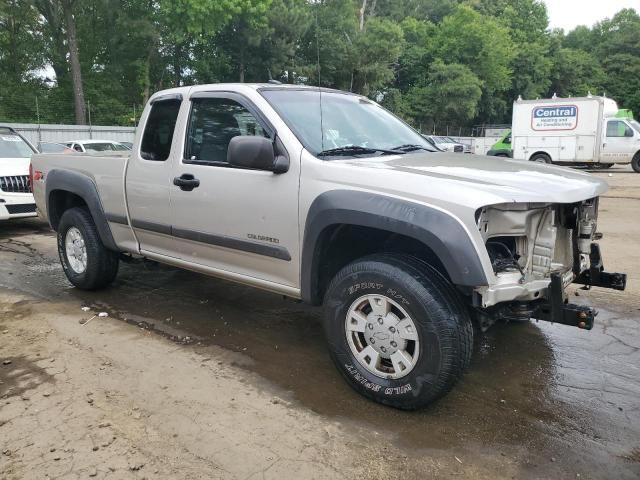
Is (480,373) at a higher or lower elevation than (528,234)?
lower

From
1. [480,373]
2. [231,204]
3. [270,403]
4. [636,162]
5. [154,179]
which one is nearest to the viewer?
[270,403]

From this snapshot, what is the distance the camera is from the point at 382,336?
3.20 m

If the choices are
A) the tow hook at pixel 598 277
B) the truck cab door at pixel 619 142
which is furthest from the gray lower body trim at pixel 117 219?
the truck cab door at pixel 619 142

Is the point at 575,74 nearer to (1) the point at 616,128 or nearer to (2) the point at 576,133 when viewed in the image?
(1) the point at 616,128

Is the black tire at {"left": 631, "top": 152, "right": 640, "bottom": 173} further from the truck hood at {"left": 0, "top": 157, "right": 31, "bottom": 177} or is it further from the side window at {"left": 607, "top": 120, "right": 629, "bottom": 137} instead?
the truck hood at {"left": 0, "top": 157, "right": 31, "bottom": 177}

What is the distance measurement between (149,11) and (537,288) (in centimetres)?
3324

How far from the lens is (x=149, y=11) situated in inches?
1241

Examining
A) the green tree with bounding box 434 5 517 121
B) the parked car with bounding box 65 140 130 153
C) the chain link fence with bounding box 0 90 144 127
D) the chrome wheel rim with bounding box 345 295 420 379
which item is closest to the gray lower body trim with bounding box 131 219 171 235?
the chrome wheel rim with bounding box 345 295 420 379

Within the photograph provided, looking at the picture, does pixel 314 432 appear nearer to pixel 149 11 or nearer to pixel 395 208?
pixel 395 208

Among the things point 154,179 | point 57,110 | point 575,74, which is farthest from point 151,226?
point 575,74

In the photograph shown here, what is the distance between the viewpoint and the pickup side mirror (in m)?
3.43

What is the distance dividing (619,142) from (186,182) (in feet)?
68.5

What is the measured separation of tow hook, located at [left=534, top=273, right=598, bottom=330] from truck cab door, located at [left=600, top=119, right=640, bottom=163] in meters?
20.5

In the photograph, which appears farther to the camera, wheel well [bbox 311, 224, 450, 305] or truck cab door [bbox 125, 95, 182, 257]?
truck cab door [bbox 125, 95, 182, 257]
